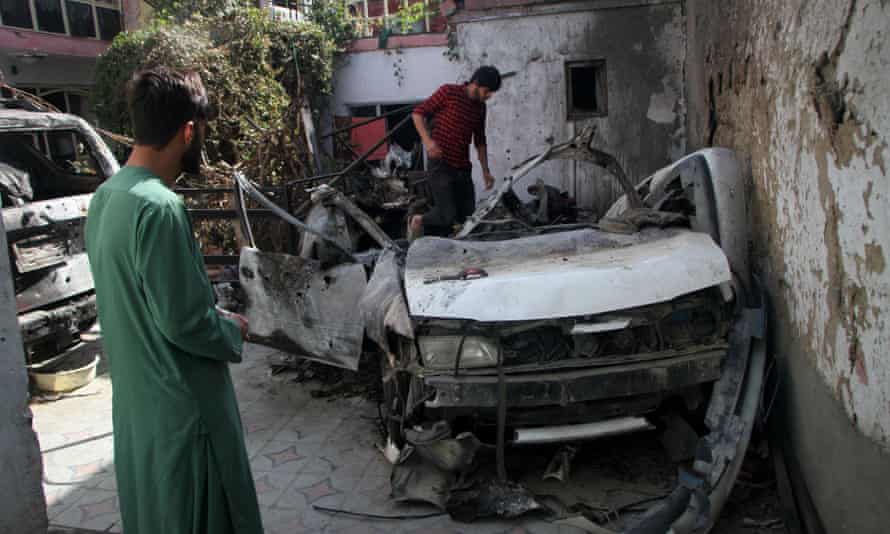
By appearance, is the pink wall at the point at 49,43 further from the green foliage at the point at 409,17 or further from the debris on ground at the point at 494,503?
the debris on ground at the point at 494,503

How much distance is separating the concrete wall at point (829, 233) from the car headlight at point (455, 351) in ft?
4.76

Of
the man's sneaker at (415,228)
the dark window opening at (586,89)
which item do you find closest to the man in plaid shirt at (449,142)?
the man's sneaker at (415,228)

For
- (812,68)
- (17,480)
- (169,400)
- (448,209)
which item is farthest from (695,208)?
(17,480)

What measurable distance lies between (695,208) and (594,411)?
1.60 m

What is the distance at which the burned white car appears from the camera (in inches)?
126

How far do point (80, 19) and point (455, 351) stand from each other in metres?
17.9

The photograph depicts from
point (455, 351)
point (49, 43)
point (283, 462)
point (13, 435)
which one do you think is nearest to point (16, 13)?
point (49, 43)

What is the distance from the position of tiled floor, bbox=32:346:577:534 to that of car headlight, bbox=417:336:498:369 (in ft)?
2.63

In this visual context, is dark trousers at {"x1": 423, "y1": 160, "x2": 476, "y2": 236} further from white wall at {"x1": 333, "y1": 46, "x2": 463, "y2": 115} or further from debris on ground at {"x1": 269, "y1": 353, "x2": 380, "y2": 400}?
white wall at {"x1": 333, "y1": 46, "x2": 463, "y2": 115}

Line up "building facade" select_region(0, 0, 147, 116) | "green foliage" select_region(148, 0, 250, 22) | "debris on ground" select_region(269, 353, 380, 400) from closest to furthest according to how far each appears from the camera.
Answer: "debris on ground" select_region(269, 353, 380, 400) → "green foliage" select_region(148, 0, 250, 22) → "building facade" select_region(0, 0, 147, 116)

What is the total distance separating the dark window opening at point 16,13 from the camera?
49.8 feet

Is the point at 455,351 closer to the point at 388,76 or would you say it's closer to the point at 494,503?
the point at 494,503

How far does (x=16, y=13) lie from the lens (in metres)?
15.4

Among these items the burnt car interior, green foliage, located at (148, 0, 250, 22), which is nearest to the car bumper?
the burnt car interior
